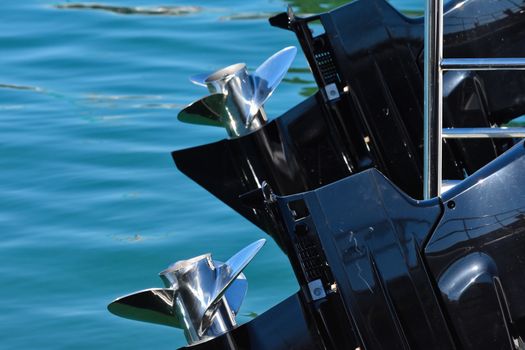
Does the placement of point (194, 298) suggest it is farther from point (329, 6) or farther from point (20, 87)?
point (329, 6)

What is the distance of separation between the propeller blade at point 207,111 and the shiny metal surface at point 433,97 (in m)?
0.57

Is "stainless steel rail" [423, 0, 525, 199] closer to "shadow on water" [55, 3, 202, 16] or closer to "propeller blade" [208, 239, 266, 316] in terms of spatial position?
"propeller blade" [208, 239, 266, 316]

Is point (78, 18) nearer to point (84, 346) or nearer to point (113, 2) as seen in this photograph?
point (113, 2)

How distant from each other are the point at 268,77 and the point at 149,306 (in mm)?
801

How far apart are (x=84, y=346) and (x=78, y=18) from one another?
3.48m

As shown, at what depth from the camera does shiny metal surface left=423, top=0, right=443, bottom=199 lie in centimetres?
197

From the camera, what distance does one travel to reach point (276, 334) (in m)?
1.82

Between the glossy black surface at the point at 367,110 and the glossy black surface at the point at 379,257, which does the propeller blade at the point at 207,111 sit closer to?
the glossy black surface at the point at 367,110

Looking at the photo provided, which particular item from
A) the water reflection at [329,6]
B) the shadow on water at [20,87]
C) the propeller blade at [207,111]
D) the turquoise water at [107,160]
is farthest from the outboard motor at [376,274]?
the water reflection at [329,6]

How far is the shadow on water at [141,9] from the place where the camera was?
6.31m

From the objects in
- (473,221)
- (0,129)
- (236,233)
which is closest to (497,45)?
(473,221)

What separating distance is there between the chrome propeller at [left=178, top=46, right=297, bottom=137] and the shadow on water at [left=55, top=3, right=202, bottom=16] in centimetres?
389

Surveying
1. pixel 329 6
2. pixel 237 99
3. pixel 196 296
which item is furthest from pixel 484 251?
pixel 329 6

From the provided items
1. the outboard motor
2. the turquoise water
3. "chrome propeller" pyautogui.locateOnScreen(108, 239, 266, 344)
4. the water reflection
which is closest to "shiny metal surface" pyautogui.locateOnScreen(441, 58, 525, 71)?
the outboard motor
